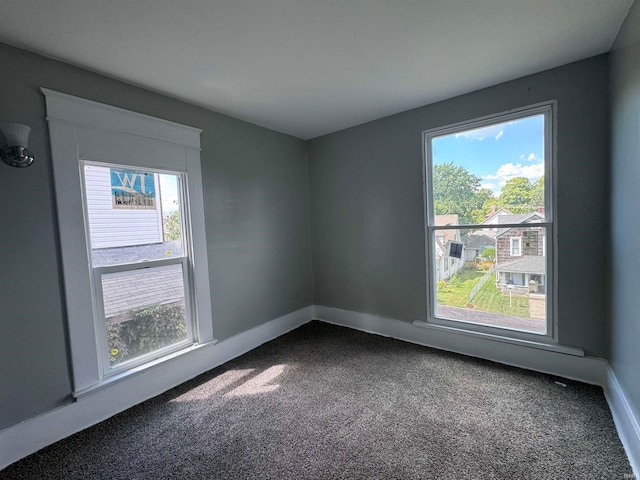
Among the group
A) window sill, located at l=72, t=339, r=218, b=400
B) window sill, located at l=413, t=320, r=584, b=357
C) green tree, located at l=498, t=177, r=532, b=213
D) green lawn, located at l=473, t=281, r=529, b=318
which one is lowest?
window sill, located at l=413, t=320, r=584, b=357

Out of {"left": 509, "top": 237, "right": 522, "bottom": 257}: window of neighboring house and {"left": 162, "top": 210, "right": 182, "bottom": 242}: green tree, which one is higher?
{"left": 162, "top": 210, "right": 182, "bottom": 242}: green tree

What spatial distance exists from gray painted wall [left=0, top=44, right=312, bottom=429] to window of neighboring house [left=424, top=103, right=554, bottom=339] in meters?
1.68

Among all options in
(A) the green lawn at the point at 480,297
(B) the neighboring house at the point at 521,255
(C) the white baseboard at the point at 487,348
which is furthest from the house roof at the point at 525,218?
(C) the white baseboard at the point at 487,348

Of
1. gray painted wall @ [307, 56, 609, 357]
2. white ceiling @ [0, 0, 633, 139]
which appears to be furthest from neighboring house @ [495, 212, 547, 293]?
white ceiling @ [0, 0, 633, 139]

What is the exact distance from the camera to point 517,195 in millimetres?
2422

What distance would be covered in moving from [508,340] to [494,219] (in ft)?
3.56

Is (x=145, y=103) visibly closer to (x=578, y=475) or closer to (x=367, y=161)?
(x=367, y=161)

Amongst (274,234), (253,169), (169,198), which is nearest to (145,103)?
(169,198)

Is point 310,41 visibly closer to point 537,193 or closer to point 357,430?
point 537,193

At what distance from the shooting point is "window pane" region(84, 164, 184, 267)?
2.03 metres

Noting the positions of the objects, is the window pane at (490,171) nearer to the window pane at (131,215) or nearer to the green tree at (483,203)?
the green tree at (483,203)

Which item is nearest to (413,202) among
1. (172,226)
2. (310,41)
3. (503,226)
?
(503,226)

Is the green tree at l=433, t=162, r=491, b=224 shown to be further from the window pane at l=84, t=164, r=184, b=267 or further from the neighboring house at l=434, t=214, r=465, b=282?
the window pane at l=84, t=164, r=184, b=267

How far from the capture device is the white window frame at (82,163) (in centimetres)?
184
